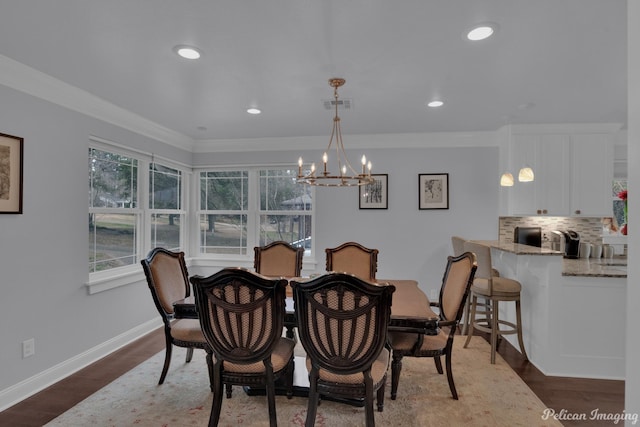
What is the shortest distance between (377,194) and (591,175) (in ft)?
8.48

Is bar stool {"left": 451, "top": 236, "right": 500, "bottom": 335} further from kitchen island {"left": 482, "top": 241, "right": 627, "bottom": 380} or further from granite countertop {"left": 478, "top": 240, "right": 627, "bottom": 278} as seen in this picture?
kitchen island {"left": 482, "top": 241, "right": 627, "bottom": 380}

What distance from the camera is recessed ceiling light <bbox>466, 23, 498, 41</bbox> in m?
1.96

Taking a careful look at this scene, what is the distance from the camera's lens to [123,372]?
3.04 metres

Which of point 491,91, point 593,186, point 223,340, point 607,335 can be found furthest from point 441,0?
point 593,186

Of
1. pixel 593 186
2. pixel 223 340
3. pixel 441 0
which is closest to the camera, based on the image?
pixel 441 0

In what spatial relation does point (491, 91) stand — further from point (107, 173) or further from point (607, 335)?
point (107, 173)

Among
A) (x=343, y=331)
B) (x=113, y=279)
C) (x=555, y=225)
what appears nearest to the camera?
(x=343, y=331)

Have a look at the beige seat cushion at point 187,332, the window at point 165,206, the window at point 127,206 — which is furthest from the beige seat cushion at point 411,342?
the window at point 165,206

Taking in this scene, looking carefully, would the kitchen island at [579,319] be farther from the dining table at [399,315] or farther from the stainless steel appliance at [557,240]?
the dining table at [399,315]

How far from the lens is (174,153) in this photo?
4641 millimetres

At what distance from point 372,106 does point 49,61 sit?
8.51 feet

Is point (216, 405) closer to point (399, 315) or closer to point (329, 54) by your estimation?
point (399, 315)

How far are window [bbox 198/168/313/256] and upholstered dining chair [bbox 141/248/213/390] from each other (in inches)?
81.8

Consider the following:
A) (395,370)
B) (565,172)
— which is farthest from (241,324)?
(565,172)
